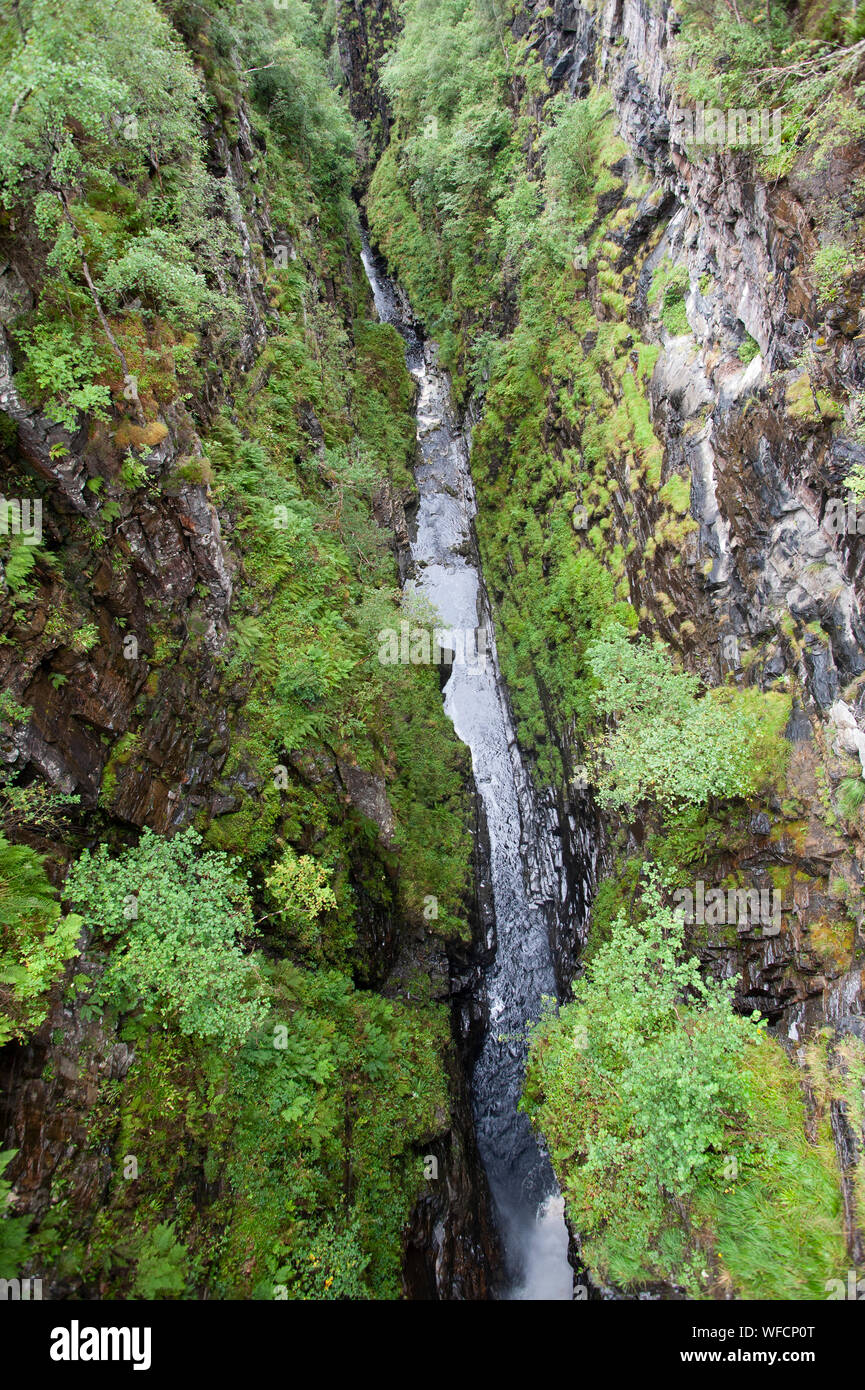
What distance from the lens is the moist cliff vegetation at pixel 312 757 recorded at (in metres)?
8.94

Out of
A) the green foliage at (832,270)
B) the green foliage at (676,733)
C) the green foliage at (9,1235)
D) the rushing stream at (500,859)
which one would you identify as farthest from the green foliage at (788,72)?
the green foliage at (9,1235)

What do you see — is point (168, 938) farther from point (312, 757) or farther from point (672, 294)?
point (672, 294)

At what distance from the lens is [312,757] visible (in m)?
13.8

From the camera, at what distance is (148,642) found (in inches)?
442

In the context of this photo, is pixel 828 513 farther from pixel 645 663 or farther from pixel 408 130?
pixel 408 130

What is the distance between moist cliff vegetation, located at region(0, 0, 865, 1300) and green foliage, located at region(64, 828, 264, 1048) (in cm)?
6

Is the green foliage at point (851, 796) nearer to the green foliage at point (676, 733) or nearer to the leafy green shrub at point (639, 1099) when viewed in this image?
the green foliage at point (676, 733)

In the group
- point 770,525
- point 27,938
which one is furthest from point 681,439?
point 27,938

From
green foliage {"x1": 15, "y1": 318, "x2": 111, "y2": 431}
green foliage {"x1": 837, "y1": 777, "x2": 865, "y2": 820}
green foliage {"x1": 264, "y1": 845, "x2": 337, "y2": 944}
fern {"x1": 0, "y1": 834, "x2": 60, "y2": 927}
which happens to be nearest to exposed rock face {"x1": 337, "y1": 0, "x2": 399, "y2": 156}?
green foliage {"x1": 15, "y1": 318, "x2": 111, "y2": 431}

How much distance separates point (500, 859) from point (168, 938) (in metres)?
13.4

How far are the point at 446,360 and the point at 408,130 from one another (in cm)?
1642

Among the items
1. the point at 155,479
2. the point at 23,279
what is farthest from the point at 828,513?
the point at 23,279

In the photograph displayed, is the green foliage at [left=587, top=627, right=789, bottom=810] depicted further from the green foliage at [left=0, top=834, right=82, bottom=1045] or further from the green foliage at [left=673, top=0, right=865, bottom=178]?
the green foliage at [left=0, top=834, right=82, bottom=1045]

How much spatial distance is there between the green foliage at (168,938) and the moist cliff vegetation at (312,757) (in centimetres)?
6
